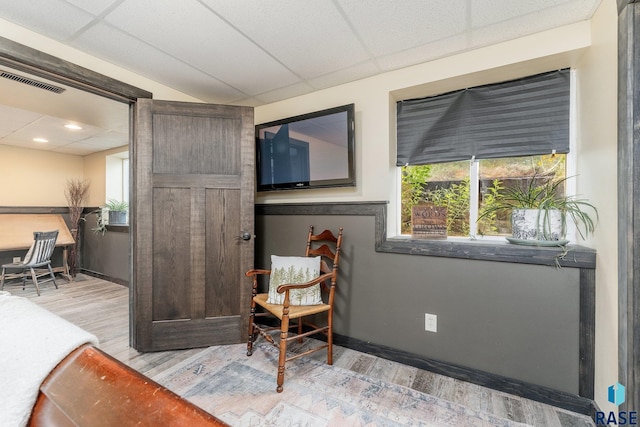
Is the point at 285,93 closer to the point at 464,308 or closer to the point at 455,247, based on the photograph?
the point at 455,247

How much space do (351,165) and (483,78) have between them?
3.59 feet

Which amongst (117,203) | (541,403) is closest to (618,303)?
(541,403)

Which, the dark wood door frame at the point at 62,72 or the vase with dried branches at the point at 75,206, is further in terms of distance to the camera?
the vase with dried branches at the point at 75,206

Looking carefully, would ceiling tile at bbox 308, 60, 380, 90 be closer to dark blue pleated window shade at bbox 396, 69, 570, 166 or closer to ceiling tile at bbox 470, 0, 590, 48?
dark blue pleated window shade at bbox 396, 69, 570, 166

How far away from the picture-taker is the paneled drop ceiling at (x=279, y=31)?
1516 mm

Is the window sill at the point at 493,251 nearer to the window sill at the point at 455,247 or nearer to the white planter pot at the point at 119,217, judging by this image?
the window sill at the point at 455,247

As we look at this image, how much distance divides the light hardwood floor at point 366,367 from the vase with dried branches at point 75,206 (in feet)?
4.43

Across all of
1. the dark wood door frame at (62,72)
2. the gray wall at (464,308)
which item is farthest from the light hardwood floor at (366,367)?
the dark wood door frame at (62,72)

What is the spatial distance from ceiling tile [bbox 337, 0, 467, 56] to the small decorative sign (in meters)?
1.15

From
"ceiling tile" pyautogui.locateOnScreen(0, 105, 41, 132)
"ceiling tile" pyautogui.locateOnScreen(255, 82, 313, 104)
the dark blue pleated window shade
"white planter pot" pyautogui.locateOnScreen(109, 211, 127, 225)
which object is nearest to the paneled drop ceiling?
"ceiling tile" pyautogui.locateOnScreen(255, 82, 313, 104)

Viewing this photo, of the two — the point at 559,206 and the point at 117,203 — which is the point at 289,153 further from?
the point at 117,203

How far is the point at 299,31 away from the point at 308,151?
972mm

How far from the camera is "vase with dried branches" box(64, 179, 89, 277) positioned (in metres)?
4.79

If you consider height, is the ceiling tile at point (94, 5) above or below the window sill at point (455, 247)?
above
